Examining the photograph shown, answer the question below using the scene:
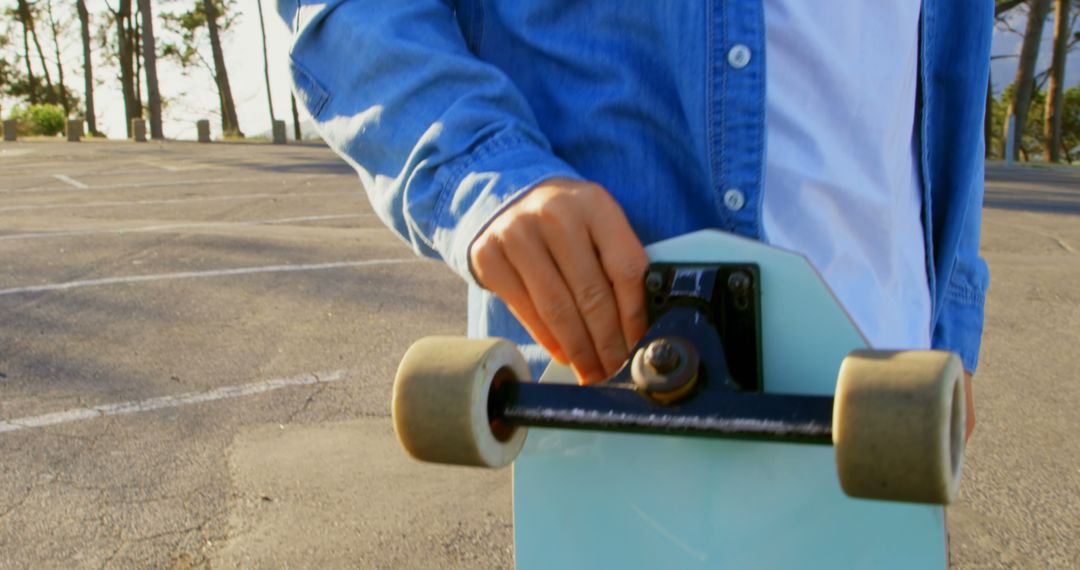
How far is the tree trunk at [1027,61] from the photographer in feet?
72.4

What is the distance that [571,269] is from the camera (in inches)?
40.9

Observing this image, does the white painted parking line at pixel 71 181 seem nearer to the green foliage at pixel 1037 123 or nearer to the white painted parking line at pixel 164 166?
the white painted parking line at pixel 164 166

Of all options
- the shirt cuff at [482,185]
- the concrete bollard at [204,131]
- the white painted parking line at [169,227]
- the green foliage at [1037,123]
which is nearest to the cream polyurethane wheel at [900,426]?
the shirt cuff at [482,185]

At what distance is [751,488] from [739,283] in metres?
0.22

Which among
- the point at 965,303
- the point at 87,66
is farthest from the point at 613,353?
the point at 87,66

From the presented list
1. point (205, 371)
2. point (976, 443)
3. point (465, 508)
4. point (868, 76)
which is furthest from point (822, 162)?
point (205, 371)

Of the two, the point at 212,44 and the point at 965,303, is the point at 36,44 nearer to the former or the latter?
the point at 212,44

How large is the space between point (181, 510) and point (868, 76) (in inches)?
121

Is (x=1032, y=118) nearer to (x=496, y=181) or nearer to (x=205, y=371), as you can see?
(x=205, y=371)

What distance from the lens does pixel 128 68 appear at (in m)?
37.3

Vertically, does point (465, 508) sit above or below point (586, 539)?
below

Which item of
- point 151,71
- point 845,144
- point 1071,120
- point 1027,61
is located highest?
point 151,71

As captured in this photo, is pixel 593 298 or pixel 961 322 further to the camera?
pixel 961 322

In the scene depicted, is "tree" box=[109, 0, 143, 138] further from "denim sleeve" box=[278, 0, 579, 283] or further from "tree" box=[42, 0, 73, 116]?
"denim sleeve" box=[278, 0, 579, 283]
